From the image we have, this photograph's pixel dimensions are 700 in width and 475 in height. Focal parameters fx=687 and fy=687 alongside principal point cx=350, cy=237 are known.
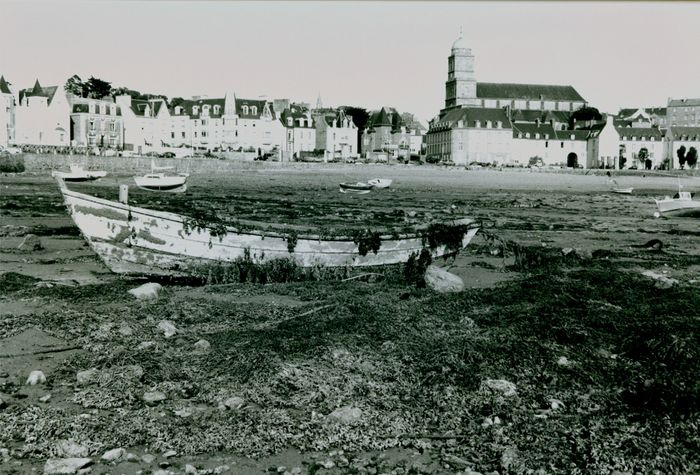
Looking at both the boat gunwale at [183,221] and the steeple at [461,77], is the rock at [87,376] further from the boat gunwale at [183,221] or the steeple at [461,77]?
the steeple at [461,77]

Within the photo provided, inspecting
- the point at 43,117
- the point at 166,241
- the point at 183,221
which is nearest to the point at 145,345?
the point at 166,241

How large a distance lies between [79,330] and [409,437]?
5.52 meters

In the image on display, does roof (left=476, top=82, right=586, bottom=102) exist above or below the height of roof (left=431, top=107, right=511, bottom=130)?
above

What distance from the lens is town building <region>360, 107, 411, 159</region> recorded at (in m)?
165

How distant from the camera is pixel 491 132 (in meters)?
148

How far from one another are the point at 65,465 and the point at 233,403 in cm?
186

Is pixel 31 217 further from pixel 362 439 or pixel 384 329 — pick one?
pixel 362 439

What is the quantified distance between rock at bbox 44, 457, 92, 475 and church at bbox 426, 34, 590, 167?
131880 millimetres

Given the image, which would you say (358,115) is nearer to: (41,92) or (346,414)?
(41,92)

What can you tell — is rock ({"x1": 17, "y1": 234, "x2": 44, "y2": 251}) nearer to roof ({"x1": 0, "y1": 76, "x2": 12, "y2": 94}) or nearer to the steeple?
roof ({"x1": 0, "y1": 76, "x2": 12, "y2": 94})

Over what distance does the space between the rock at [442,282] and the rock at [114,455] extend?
26.3ft

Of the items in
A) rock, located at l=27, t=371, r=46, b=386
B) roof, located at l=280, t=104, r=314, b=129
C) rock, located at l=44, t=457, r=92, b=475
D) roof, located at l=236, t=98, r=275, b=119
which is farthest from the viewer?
roof, located at l=280, t=104, r=314, b=129

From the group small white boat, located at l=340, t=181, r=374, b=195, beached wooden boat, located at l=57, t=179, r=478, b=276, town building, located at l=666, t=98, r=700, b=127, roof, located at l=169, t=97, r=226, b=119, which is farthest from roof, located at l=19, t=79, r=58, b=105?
town building, located at l=666, t=98, r=700, b=127

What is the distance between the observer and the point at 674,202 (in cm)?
3180
